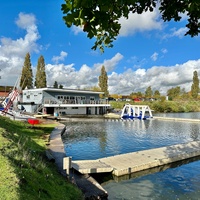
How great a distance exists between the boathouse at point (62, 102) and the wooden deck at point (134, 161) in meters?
28.2

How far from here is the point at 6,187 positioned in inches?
180

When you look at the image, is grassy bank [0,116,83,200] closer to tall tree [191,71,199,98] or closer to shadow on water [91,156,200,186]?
shadow on water [91,156,200,186]

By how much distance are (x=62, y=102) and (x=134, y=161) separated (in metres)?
32.0

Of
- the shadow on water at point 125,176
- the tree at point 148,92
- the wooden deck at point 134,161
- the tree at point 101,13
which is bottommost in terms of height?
the shadow on water at point 125,176

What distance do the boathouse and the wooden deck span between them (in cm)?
2819

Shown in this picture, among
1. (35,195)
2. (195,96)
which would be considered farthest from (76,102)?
(195,96)

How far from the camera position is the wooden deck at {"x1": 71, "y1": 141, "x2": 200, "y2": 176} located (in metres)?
10.0

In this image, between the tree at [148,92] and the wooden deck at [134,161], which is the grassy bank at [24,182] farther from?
the tree at [148,92]

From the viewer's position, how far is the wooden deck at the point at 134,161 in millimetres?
10040

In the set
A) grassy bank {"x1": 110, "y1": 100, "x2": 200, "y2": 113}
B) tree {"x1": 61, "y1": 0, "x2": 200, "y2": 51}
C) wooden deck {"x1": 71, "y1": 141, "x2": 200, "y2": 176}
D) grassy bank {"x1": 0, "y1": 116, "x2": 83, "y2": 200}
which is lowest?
wooden deck {"x1": 71, "y1": 141, "x2": 200, "y2": 176}

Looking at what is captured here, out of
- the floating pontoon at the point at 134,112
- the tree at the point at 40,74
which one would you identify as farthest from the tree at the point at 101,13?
the tree at the point at 40,74

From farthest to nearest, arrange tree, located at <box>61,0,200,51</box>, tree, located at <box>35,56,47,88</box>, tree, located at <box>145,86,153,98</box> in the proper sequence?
tree, located at <box>145,86,153,98</box> < tree, located at <box>35,56,47,88</box> < tree, located at <box>61,0,200,51</box>

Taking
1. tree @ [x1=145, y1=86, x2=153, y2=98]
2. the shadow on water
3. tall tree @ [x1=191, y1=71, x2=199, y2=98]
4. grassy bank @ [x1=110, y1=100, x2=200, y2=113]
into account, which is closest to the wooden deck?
the shadow on water

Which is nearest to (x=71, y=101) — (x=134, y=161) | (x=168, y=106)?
(x=134, y=161)
